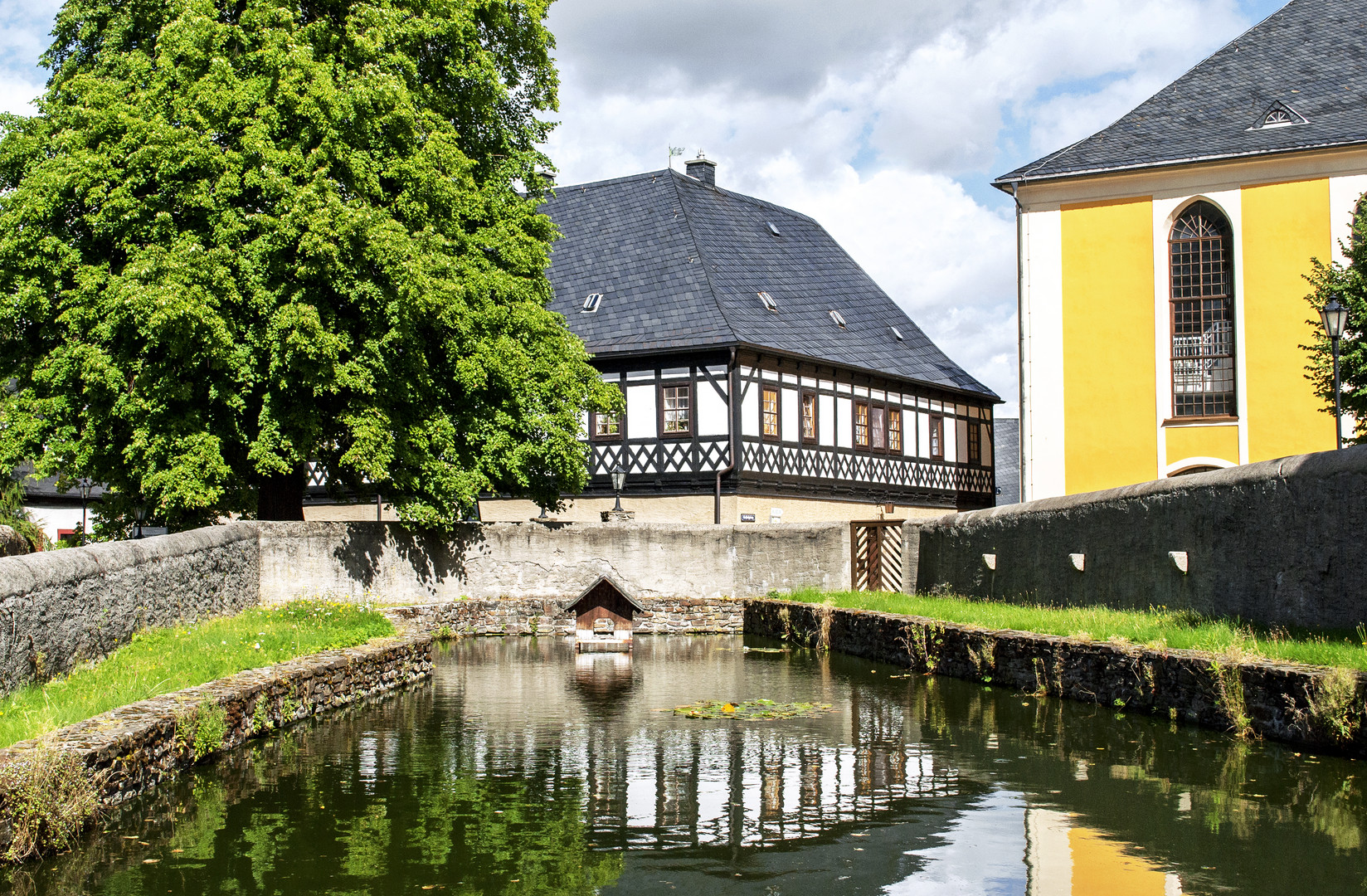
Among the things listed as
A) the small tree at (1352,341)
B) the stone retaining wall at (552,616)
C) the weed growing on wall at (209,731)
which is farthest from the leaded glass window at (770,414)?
the weed growing on wall at (209,731)

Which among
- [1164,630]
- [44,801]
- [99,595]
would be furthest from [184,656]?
[1164,630]

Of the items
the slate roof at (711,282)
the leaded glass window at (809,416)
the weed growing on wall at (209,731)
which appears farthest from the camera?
the leaded glass window at (809,416)

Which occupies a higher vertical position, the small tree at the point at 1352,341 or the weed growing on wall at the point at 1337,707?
the small tree at the point at 1352,341

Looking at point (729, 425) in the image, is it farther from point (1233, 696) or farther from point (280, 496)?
point (1233, 696)

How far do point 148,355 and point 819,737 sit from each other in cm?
1327

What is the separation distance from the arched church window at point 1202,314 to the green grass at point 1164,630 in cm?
1096

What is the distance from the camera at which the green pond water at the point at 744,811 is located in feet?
20.5

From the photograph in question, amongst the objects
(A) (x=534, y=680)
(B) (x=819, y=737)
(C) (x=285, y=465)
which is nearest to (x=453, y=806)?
(B) (x=819, y=737)

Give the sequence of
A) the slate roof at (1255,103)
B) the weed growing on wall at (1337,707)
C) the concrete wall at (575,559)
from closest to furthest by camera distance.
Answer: the weed growing on wall at (1337,707)
the concrete wall at (575,559)
the slate roof at (1255,103)

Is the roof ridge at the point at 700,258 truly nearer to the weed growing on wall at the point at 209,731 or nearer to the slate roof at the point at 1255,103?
the slate roof at the point at 1255,103

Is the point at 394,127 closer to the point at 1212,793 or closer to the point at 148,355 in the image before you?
the point at 148,355

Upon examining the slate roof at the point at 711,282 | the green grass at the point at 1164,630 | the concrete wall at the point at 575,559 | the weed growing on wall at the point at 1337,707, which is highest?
the slate roof at the point at 711,282

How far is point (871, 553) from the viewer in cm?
2680

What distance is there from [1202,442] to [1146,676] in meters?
17.8
